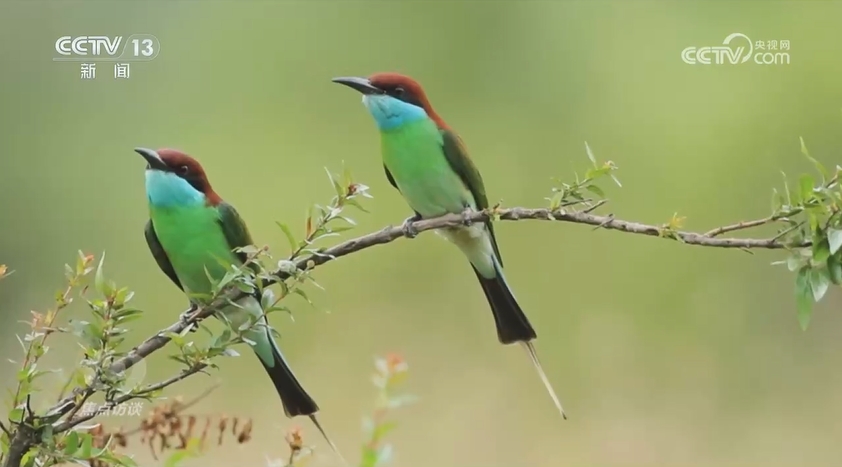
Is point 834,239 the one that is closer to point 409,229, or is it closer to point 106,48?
point 409,229

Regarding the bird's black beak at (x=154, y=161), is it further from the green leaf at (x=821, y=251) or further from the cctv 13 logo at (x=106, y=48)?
the green leaf at (x=821, y=251)

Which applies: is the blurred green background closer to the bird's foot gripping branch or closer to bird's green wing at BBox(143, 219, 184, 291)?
bird's green wing at BBox(143, 219, 184, 291)

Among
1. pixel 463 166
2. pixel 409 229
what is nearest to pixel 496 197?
pixel 463 166

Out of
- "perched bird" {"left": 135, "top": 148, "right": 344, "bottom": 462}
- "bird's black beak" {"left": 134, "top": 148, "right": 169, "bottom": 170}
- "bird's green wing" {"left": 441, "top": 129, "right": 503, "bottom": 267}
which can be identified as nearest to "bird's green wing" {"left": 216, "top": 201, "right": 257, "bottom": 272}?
"perched bird" {"left": 135, "top": 148, "right": 344, "bottom": 462}

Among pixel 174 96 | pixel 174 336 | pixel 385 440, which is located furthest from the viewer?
pixel 174 96

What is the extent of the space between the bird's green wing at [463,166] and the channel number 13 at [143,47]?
0.55 m

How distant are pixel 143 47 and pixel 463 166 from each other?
2.03 ft

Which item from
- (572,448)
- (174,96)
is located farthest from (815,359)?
(174,96)

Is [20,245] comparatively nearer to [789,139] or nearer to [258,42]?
[258,42]

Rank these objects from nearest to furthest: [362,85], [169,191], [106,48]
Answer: [169,191], [362,85], [106,48]

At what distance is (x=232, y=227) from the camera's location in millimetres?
1186

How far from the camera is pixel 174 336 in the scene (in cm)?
78

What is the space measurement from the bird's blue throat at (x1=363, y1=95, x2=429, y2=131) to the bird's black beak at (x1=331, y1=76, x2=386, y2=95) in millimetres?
11

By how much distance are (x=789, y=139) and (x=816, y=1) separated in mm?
248
